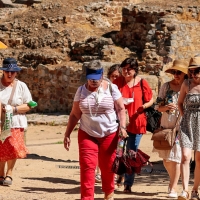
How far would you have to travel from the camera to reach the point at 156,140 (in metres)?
10.9

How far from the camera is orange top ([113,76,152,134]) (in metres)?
11.3

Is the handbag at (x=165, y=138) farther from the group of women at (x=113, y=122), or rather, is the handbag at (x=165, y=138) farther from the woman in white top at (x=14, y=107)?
the woman in white top at (x=14, y=107)

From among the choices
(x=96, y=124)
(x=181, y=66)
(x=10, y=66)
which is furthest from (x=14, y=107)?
(x=181, y=66)

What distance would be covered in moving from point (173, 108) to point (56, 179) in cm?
261

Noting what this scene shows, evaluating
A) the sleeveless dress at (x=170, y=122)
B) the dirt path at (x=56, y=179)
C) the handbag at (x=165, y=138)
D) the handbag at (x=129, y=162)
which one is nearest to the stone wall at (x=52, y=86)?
the dirt path at (x=56, y=179)

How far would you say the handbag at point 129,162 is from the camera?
32.8 ft

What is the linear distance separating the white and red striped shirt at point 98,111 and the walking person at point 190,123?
2.92ft

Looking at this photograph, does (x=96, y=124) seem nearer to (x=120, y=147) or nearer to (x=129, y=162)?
(x=120, y=147)

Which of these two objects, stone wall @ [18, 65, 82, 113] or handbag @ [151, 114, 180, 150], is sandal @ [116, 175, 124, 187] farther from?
stone wall @ [18, 65, 82, 113]

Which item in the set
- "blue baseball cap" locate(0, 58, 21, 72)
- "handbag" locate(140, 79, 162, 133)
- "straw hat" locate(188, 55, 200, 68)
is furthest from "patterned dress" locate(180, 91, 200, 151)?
"blue baseball cap" locate(0, 58, 21, 72)

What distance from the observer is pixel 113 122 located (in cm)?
994

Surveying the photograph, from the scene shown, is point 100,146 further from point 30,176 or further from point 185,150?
point 30,176

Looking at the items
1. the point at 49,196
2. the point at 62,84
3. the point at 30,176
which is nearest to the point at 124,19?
the point at 62,84

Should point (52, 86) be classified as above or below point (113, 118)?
below
